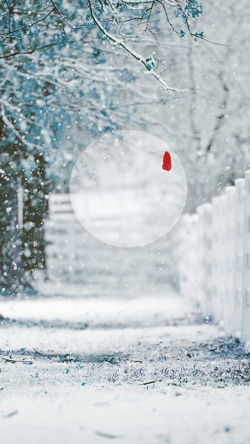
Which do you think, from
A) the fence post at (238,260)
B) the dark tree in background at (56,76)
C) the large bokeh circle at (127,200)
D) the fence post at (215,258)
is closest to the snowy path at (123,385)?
the fence post at (238,260)

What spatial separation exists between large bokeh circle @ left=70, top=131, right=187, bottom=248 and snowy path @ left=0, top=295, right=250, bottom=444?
14.6 metres

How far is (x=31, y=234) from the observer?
16.3m

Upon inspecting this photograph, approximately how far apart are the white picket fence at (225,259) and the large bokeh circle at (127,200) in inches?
413

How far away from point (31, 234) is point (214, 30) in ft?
23.1

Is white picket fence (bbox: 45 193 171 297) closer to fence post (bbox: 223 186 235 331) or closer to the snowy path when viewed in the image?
fence post (bbox: 223 186 235 331)

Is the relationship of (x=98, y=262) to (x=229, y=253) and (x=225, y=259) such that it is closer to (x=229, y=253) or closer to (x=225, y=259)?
(x=225, y=259)

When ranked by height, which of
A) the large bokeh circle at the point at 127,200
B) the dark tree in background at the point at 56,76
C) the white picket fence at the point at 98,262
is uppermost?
the dark tree in background at the point at 56,76

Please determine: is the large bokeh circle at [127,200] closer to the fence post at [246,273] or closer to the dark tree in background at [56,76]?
the dark tree in background at [56,76]

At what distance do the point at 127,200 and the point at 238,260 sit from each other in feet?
57.4

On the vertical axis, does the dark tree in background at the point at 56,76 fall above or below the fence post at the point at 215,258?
above

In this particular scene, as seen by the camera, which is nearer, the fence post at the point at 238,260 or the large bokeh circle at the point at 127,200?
the fence post at the point at 238,260

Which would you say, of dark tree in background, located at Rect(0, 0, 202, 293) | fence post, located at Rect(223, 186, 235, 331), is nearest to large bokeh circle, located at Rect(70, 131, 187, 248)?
dark tree in background, located at Rect(0, 0, 202, 293)

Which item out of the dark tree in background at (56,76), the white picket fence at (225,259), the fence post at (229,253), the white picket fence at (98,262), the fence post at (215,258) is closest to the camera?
the white picket fence at (225,259)

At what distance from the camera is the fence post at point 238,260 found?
347 inches
